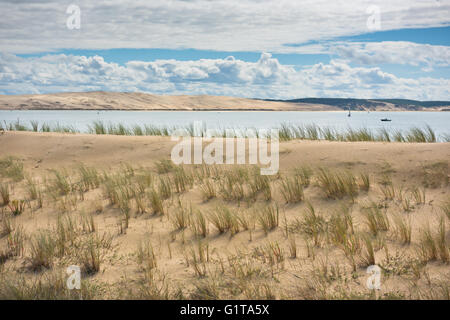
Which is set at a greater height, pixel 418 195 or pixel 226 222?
pixel 418 195

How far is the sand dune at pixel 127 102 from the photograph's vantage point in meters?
103

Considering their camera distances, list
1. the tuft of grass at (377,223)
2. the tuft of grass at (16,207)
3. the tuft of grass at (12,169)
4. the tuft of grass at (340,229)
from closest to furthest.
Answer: the tuft of grass at (340,229) → the tuft of grass at (377,223) → the tuft of grass at (16,207) → the tuft of grass at (12,169)

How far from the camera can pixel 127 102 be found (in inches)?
4697

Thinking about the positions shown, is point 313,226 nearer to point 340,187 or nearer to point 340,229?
point 340,229

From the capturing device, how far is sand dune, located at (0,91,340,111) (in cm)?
10275

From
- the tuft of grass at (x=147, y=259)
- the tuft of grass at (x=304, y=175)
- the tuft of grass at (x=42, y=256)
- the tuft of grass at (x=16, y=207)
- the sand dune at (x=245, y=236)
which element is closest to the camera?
the sand dune at (x=245, y=236)

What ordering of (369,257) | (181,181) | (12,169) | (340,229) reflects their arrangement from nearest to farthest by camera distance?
(369,257) → (340,229) → (181,181) → (12,169)

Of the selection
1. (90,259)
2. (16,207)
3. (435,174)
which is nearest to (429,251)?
(435,174)

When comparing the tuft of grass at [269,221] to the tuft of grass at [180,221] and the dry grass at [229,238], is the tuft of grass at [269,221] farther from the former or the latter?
the tuft of grass at [180,221]

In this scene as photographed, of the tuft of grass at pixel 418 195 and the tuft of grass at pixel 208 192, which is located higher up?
the tuft of grass at pixel 418 195

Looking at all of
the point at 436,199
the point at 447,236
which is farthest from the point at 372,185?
the point at 447,236

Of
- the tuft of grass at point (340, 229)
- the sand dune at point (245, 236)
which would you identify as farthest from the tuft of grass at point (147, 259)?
the tuft of grass at point (340, 229)
